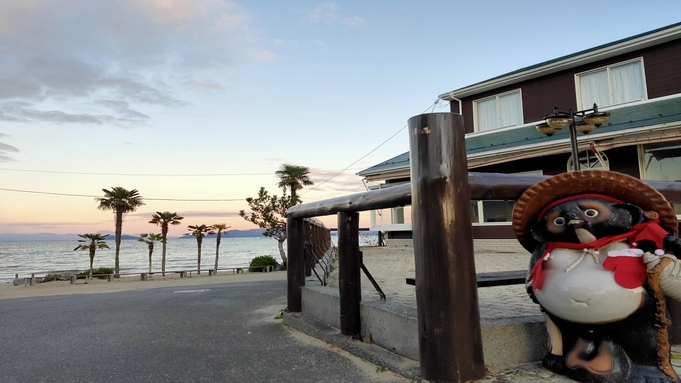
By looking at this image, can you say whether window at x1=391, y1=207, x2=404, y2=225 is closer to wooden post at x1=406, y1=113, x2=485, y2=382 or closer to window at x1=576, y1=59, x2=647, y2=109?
window at x1=576, y1=59, x2=647, y2=109

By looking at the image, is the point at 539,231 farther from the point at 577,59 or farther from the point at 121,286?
the point at 121,286

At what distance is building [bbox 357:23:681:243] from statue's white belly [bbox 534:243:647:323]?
831cm

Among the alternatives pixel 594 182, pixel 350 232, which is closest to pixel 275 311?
pixel 350 232

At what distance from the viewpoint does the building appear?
37.4ft

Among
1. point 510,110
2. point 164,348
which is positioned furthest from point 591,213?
point 510,110

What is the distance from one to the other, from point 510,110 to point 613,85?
3302 mm

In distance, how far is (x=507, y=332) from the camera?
3.58 metres

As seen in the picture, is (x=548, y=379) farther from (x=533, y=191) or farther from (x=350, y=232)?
(x=350, y=232)

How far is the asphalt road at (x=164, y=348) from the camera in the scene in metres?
4.01

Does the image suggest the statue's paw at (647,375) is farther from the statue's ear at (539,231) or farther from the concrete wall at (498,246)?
the concrete wall at (498,246)

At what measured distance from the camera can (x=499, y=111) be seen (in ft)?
52.1

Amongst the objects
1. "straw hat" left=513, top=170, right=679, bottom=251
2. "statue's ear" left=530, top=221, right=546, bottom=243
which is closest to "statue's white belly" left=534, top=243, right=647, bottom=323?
"statue's ear" left=530, top=221, right=546, bottom=243

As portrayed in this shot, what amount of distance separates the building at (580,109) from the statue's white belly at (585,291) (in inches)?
327

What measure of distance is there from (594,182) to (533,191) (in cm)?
41
